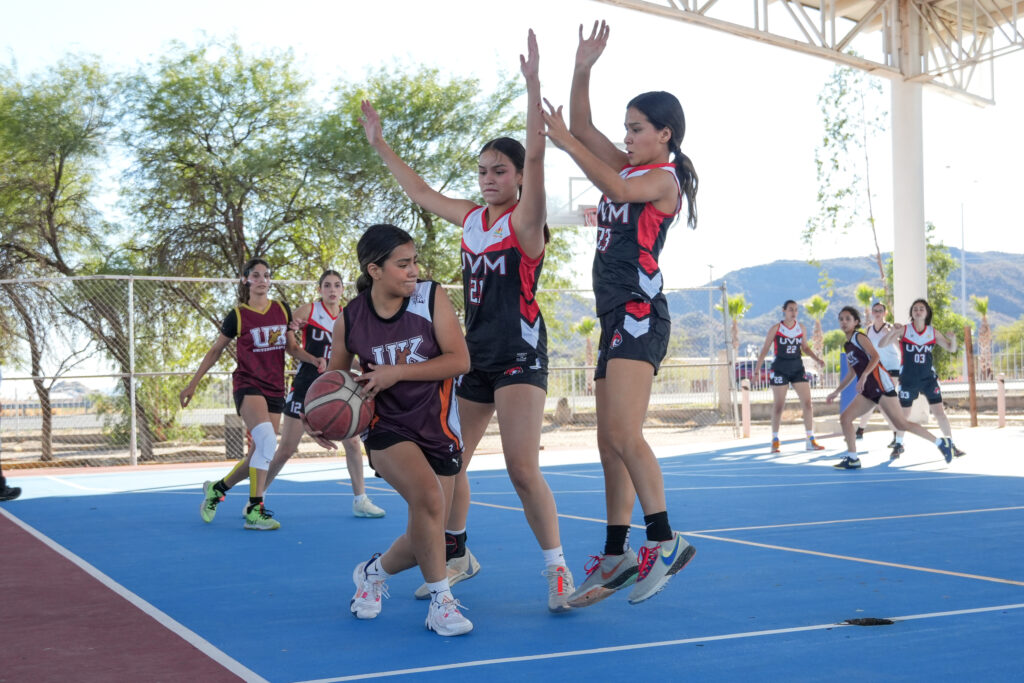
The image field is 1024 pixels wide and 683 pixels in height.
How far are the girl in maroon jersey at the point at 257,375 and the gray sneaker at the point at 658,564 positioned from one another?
4.35 metres

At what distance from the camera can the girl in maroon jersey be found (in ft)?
27.2

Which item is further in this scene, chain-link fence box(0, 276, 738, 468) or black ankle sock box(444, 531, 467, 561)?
chain-link fence box(0, 276, 738, 468)

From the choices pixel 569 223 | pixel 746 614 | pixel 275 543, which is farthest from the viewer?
pixel 569 223

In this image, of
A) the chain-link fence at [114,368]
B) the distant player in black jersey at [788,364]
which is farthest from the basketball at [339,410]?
the chain-link fence at [114,368]

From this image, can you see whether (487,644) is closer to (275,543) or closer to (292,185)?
(275,543)

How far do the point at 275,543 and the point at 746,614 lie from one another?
12.5 ft

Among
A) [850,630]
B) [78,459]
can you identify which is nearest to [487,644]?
[850,630]

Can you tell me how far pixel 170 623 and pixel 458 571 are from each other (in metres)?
1.46

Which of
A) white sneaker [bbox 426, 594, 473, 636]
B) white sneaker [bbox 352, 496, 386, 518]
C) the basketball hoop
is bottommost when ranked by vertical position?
white sneaker [bbox 352, 496, 386, 518]

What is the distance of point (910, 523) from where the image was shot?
25.1 feet

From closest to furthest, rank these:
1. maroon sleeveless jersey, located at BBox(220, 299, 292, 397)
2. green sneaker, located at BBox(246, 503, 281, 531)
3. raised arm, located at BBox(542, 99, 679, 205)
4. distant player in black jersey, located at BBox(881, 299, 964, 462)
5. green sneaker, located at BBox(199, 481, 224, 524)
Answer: raised arm, located at BBox(542, 99, 679, 205) → green sneaker, located at BBox(246, 503, 281, 531) → maroon sleeveless jersey, located at BBox(220, 299, 292, 397) → green sneaker, located at BBox(199, 481, 224, 524) → distant player in black jersey, located at BBox(881, 299, 964, 462)

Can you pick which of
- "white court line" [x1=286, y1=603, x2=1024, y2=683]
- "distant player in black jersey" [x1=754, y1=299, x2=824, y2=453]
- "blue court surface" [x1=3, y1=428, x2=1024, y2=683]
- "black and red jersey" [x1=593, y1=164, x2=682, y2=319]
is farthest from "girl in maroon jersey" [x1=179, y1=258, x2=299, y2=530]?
"distant player in black jersey" [x1=754, y1=299, x2=824, y2=453]

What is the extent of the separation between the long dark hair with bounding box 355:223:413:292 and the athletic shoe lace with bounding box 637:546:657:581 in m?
1.71

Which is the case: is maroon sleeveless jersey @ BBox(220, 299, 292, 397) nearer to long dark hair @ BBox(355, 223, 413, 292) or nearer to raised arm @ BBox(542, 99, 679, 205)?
long dark hair @ BBox(355, 223, 413, 292)
